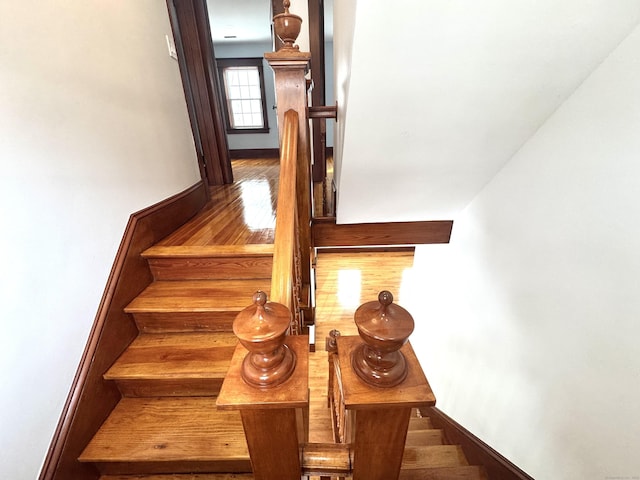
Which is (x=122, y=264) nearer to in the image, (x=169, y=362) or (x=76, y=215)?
(x=76, y=215)

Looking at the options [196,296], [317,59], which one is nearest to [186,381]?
[196,296]

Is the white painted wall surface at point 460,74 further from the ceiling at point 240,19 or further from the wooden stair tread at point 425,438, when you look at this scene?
the ceiling at point 240,19

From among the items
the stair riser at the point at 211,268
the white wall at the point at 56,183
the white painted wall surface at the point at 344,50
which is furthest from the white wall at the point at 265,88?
the stair riser at the point at 211,268

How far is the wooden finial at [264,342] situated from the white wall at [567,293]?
1.13 meters

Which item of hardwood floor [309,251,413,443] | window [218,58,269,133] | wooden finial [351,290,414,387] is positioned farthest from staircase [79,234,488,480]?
window [218,58,269,133]

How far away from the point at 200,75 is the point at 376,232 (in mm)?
2342

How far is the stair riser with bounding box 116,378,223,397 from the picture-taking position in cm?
129

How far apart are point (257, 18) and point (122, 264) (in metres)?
4.07

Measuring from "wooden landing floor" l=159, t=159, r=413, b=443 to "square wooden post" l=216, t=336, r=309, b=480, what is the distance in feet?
4.17

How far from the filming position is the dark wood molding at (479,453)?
1.37m

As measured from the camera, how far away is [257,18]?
383 cm

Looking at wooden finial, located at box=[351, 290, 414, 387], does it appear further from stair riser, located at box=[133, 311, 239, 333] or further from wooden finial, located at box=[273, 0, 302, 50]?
Answer: wooden finial, located at box=[273, 0, 302, 50]

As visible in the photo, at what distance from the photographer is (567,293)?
3.73 ft

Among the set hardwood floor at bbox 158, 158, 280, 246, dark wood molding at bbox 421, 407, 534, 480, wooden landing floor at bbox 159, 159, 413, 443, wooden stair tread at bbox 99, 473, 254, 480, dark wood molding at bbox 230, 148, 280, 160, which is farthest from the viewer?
dark wood molding at bbox 230, 148, 280, 160
